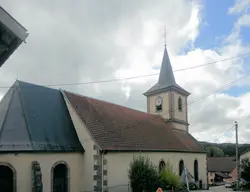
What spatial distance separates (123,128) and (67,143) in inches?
236

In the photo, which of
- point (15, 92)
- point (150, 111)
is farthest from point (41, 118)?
point (150, 111)

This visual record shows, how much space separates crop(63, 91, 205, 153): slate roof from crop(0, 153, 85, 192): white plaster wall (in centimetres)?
205

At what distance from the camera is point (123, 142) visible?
21297 mm

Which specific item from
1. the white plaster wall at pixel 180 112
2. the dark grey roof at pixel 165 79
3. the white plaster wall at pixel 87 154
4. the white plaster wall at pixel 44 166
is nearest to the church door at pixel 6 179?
the white plaster wall at pixel 44 166

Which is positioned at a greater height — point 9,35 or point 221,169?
point 9,35

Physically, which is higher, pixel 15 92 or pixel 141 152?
pixel 15 92

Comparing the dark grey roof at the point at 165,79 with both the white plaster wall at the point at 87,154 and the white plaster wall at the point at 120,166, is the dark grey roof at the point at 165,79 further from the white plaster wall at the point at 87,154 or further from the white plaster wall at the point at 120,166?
the white plaster wall at the point at 87,154

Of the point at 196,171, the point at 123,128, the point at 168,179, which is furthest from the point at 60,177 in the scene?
the point at 196,171

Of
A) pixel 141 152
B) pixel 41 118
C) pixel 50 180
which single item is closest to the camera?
pixel 50 180

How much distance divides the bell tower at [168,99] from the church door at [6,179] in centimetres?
2075

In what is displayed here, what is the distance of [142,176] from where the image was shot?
1905 cm

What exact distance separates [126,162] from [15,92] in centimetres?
894

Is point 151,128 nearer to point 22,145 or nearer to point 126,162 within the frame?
point 126,162

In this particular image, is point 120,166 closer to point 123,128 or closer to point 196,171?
point 123,128
